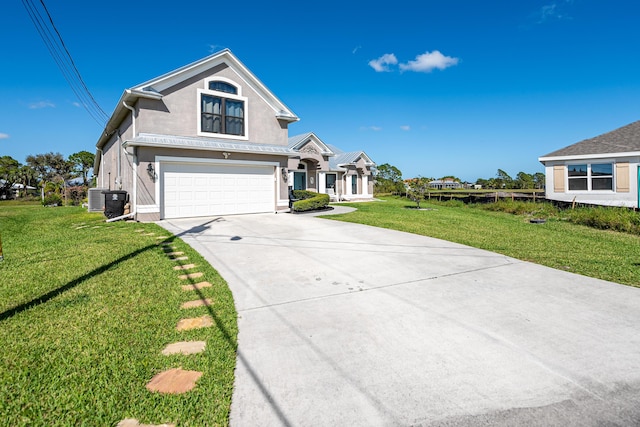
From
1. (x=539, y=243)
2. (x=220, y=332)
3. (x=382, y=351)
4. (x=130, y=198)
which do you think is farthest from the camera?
(x=130, y=198)

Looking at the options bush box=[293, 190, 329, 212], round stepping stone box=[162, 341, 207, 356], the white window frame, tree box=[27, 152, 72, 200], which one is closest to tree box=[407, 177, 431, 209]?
bush box=[293, 190, 329, 212]

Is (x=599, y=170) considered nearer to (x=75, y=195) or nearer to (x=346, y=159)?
(x=346, y=159)

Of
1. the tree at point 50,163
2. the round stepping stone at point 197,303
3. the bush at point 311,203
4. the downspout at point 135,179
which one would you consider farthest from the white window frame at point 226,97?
the tree at point 50,163

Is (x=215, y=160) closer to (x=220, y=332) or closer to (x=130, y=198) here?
(x=130, y=198)

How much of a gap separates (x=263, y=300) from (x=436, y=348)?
228cm

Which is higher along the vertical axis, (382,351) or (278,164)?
(278,164)

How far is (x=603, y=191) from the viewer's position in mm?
16344

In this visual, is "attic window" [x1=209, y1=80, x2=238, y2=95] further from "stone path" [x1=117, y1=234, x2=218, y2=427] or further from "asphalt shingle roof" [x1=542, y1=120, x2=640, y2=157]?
"asphalt shingle roof" [x1=542, y1=120, x2=640, y2=157]

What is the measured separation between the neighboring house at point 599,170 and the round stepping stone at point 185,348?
19.9 metres

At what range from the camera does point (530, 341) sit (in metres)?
3.28

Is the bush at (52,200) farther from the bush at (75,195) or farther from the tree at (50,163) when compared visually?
the tree at (50,163)

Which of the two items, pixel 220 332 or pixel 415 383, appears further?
pixel 220 332

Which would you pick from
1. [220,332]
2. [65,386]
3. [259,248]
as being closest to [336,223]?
[259,248]

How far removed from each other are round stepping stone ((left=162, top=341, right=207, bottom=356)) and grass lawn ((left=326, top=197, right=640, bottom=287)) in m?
6.30
